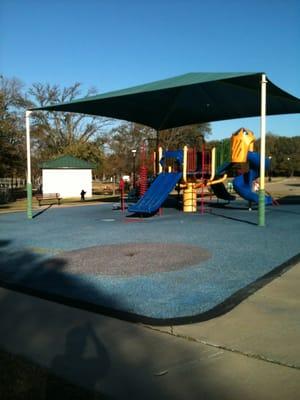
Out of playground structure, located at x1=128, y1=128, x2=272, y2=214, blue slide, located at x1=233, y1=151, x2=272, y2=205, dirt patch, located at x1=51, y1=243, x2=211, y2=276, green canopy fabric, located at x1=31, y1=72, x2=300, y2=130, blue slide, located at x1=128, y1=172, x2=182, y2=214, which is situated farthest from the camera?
blue slide, located at x1=233, y1=151, x2=272, y2=205

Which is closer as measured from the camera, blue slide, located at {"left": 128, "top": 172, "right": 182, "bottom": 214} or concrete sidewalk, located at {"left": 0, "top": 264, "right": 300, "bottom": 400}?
concrete sidewalk, located at {"left": 0, "top": 264, "right": 300, "bottom": 400}

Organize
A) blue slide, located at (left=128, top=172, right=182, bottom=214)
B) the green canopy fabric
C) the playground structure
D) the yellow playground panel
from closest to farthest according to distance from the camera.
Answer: the green canopy fabric
blue slide, located at (left=128, top=172, right=182, bottom=214)
the playground structure
the yellow playground panel

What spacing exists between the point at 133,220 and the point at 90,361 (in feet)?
44.2

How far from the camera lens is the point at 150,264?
8.90 metres

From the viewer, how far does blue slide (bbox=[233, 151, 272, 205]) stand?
22.1 m

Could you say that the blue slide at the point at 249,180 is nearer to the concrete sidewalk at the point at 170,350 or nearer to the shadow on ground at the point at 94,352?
the concrete sidewalk at the point at 170,350

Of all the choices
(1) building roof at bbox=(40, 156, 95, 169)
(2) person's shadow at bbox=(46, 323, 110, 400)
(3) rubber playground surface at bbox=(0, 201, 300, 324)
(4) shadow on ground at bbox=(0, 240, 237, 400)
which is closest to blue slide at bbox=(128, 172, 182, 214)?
(3) rubber playground surface at bbox=(0, 201, 300, 324)

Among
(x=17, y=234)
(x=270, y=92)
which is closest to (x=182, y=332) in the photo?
(x=17, y=234)

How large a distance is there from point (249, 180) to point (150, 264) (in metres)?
14.7

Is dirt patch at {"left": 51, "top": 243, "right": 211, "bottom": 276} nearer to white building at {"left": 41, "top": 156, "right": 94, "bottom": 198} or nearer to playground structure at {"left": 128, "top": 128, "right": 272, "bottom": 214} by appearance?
playground structure at {"left": 128, "top": 128, "right": 272, "bottom": 214}

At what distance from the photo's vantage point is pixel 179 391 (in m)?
3.77

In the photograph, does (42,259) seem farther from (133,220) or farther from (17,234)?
(133,220)

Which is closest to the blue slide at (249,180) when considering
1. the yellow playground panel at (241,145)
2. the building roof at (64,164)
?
the yellow playground panel at (241,145)

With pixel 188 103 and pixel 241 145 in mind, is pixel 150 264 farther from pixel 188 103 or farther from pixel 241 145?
pixel 188 103
